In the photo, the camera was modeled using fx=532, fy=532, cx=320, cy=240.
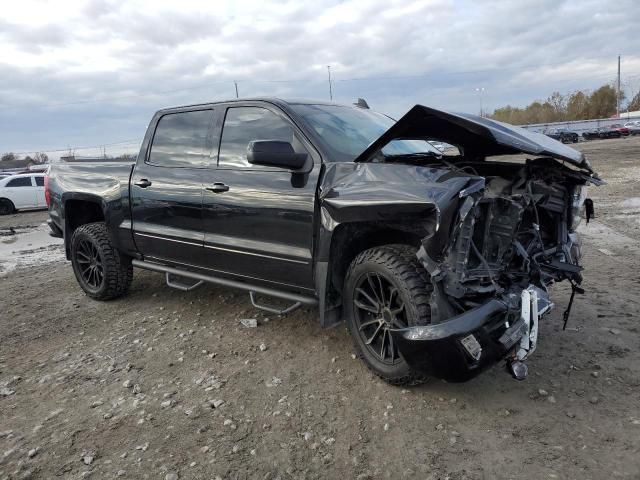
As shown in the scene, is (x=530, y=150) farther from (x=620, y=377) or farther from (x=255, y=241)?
(x=255, y=241)

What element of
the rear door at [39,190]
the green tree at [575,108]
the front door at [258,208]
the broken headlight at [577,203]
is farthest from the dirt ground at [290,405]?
the green tree at [575,108]

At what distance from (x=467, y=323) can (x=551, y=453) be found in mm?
771

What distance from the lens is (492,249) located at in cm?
339

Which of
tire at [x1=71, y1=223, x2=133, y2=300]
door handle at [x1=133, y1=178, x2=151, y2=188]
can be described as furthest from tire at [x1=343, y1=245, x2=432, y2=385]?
tire at [x1=71, y1=223, x2=133, y2=300]

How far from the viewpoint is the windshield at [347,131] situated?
3.87 metres

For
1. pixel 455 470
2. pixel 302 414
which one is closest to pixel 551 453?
pixel 455 470

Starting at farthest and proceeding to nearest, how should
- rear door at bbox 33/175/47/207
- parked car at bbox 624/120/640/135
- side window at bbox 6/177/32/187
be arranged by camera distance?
1. parked car at bbox 624/120/640/135
2. rear door at bbox 33/175/47/207
3. side window at bbox 6/177/32/187

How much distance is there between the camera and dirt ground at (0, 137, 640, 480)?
9.09 feet

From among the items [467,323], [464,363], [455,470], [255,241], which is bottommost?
[455,470]

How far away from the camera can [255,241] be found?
407 cm

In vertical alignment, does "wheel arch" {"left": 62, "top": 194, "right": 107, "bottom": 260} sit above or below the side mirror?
below

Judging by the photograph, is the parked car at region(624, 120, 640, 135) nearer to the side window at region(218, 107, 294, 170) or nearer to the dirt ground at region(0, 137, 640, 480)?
the dirt ground at region(0, 137, 640, 480)

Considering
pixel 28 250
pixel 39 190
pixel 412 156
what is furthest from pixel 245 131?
pixel 39 190

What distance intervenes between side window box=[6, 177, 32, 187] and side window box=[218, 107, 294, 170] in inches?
736
